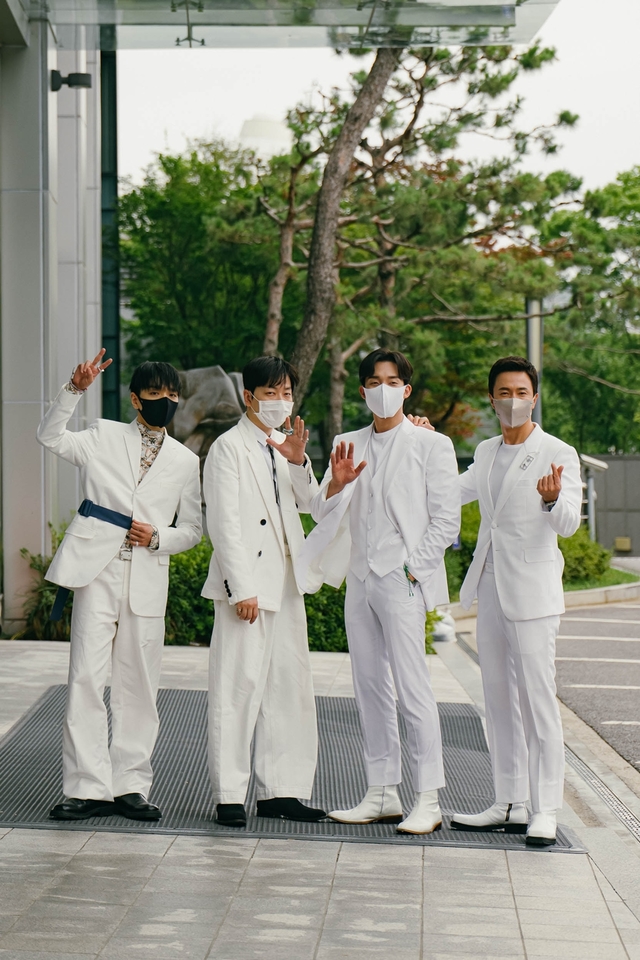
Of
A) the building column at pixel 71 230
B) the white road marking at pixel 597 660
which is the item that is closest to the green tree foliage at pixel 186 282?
the building column at pixel 71 230

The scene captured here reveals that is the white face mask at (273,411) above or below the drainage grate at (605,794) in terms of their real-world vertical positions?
above

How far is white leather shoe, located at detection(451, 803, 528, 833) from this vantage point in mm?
5074

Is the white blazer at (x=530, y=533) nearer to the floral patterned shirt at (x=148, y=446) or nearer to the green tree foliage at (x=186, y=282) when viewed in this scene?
the floral patterned shirt at (x=148, y=446)

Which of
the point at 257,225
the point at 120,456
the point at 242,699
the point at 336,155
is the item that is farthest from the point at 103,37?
the point at 257,225

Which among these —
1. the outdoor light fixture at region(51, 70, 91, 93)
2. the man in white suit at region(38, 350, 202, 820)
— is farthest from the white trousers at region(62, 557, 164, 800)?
the outdoor light fixture at region(51, 70, 91, 93)

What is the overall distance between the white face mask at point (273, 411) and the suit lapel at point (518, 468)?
0.99 m

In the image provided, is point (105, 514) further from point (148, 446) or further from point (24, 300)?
point (24, 300)

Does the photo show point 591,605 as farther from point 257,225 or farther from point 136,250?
point 136,250

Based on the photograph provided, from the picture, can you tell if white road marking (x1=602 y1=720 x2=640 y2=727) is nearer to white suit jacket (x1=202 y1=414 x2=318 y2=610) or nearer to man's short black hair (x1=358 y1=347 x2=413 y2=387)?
white suit jacket (x1=202 y1=414 x2=318 y2=610)

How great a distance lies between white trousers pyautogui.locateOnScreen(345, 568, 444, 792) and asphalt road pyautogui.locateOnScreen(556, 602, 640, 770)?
8.10ft

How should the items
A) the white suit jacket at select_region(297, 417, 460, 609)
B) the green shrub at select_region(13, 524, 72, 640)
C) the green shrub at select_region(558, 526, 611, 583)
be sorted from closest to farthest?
the white suit jacket at select_region(297, 417, 460, 609), the green shrub at select_region(13, 524, 72, 640), the green shrub at select_region(558, 526, 611, 583)

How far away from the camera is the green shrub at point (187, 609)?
36.6ft

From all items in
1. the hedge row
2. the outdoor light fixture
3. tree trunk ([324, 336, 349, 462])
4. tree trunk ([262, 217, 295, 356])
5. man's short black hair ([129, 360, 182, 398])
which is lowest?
the hedge row

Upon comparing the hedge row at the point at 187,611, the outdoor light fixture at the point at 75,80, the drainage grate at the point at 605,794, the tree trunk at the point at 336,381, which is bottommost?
the drainage grate at the point at 605,794
